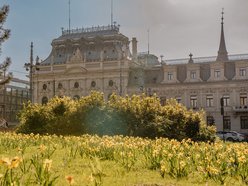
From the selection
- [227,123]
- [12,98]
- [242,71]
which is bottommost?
[227,123]

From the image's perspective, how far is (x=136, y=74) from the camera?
62.2 metres

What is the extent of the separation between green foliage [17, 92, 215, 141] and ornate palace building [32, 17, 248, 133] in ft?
95.5

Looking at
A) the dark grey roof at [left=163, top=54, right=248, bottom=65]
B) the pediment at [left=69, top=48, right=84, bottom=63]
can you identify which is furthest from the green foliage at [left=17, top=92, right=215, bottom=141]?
the pediment at [left=69, top=48, right=84, bottom=63]

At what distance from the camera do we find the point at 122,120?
24.5m

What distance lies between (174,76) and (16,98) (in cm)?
3443

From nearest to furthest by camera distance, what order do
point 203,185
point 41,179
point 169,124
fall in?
1. point 41,179
2. point 203,185
3. point 169,124

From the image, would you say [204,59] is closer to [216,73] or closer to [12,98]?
[216,73]

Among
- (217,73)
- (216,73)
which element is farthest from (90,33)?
(217,73)

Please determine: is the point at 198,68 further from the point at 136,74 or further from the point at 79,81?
the point at 79,81

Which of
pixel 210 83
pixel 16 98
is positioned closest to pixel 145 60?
pixel 210 83

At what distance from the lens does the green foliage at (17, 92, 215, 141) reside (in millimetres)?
24041

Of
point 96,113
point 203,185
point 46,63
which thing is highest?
point 46,63

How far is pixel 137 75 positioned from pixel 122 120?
38.0 meters

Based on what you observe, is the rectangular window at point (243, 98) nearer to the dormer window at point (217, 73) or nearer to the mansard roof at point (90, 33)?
the dormer window at point (217, 73)
